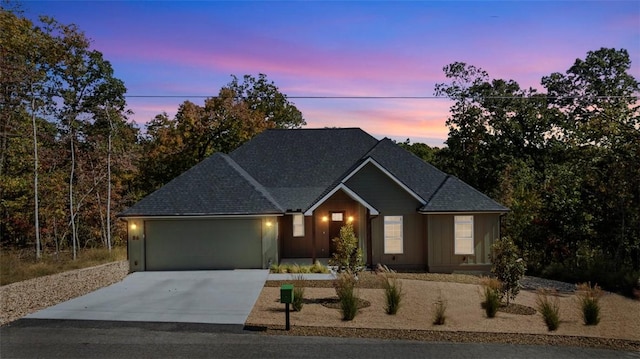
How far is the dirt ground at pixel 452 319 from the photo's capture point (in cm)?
1104

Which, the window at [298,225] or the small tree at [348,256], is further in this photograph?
the window at [298,225]

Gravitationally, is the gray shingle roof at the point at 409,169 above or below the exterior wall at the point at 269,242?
above

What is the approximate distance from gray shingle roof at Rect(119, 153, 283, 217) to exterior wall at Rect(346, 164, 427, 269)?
4427 millimetres

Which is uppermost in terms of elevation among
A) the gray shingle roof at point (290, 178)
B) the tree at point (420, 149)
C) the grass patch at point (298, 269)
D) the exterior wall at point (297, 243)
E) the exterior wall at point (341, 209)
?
the tree at point (420, 149)

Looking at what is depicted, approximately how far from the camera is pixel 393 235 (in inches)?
844

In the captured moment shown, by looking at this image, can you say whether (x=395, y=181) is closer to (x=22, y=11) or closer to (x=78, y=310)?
(x=78, y=310)

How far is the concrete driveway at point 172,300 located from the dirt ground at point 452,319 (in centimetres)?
71

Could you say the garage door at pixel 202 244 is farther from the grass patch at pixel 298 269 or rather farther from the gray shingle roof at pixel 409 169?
the gray shingle roof at pixel 409 169

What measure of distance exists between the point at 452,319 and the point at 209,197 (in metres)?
12.6

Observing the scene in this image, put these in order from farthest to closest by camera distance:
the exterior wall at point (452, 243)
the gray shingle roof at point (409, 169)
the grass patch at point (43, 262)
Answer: the gray shingle roof at point (409, 169), the exterior wall at point (452, 243), the grass patch at point (43, 262)

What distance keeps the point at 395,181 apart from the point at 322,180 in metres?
4.85

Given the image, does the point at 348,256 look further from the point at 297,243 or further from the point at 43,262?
the point at 43,262

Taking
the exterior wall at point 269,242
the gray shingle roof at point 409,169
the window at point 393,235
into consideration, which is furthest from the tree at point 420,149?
the exterior wall at point 269,242

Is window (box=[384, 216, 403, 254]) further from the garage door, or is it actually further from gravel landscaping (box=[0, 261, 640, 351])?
the garage door
